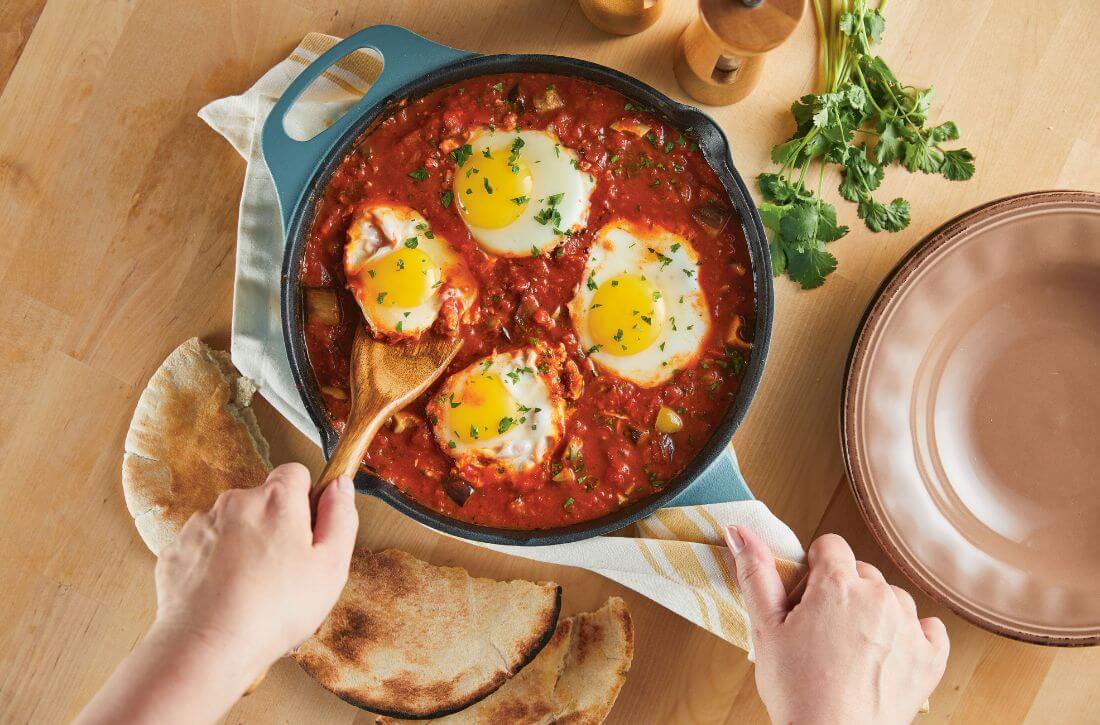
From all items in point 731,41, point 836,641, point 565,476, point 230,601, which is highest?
point 731,41

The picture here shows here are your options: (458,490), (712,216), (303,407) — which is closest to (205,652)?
(458,490)

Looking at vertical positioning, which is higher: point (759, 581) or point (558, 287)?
point (558, 287)

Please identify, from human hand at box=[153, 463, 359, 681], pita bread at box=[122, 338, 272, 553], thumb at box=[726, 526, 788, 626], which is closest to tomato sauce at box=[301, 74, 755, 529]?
thumb at box=[726, 526, 788, 626]

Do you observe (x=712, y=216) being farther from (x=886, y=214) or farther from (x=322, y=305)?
(x=322, y=305)

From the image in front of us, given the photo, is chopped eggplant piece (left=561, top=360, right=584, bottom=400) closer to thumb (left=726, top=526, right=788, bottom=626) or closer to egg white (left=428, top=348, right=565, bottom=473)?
egg white (left=428, top=348, right=565, bottom=473)

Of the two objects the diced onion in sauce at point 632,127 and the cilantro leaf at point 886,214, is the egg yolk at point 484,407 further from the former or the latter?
the cilantro leaf at point 886,214

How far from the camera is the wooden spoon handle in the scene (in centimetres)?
242

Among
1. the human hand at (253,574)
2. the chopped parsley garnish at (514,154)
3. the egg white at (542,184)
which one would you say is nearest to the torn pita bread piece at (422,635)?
the human hand at (253,574)

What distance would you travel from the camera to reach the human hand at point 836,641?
2.69m

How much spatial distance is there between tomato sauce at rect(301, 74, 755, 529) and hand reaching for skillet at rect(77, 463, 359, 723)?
71 cm

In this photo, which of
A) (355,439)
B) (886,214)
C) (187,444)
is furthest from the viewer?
(187,444)

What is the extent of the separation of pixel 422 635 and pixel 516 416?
1.03 meters

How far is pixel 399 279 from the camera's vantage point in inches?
111

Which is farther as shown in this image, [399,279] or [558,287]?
[558,287]
